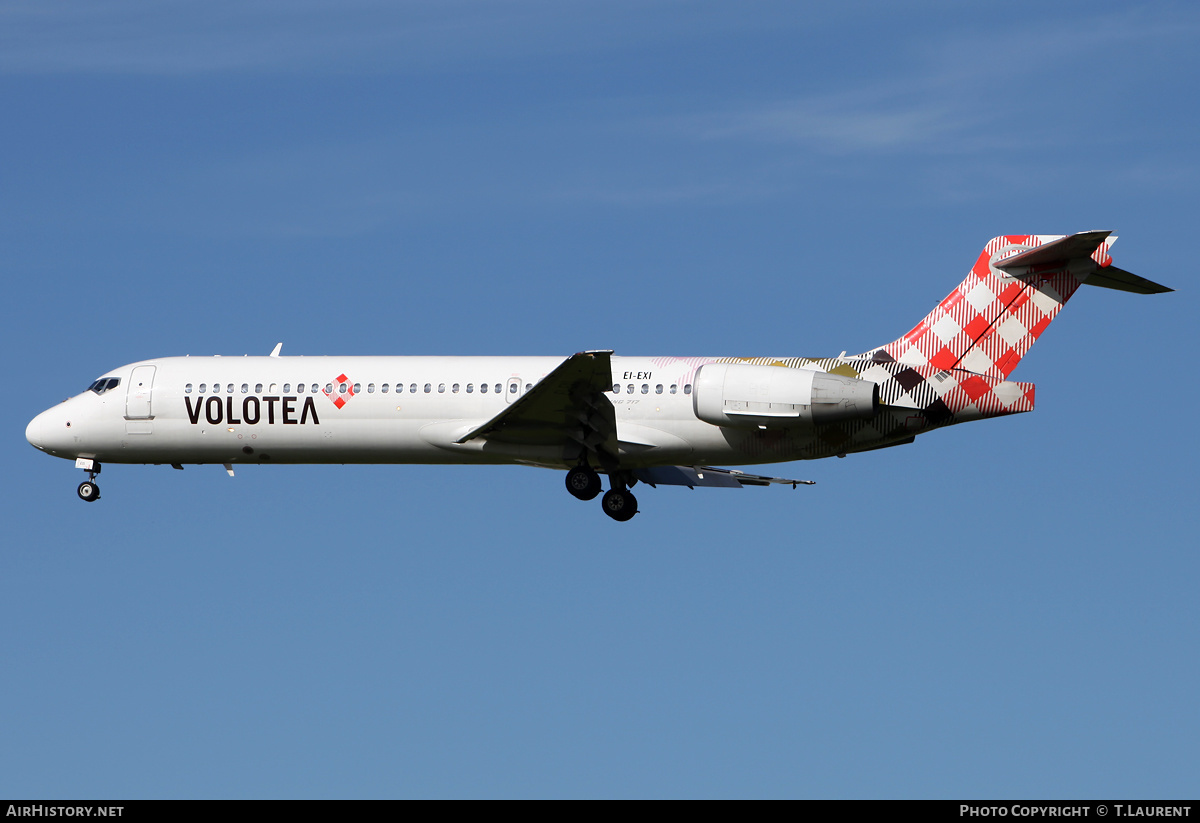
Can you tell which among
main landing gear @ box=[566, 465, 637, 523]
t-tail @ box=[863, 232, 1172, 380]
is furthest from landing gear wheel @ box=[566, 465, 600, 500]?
t-tail @ box=[863, 232, 1172, 380]

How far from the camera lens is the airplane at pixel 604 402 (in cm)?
3094

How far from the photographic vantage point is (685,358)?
33.1 meters

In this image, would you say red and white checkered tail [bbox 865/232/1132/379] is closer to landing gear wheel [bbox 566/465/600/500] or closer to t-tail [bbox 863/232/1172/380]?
t-tail [bbox 863/232/1172/380]

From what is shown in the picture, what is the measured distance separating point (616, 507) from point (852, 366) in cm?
594

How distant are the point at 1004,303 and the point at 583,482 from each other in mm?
9461

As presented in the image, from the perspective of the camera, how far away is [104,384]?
35531 mm

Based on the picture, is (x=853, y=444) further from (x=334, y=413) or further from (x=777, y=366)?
(x=334, y=413)

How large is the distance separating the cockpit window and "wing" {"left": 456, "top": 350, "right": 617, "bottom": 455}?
8456mm

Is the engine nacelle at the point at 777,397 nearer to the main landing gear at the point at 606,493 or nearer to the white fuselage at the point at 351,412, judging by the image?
the white fuselage at the point at 351,412

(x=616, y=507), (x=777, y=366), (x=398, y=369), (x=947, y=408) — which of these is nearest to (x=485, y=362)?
(x=398, y=369)

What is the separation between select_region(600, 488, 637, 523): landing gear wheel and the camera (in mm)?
33719

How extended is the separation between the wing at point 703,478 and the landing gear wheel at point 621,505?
1.37 meters
